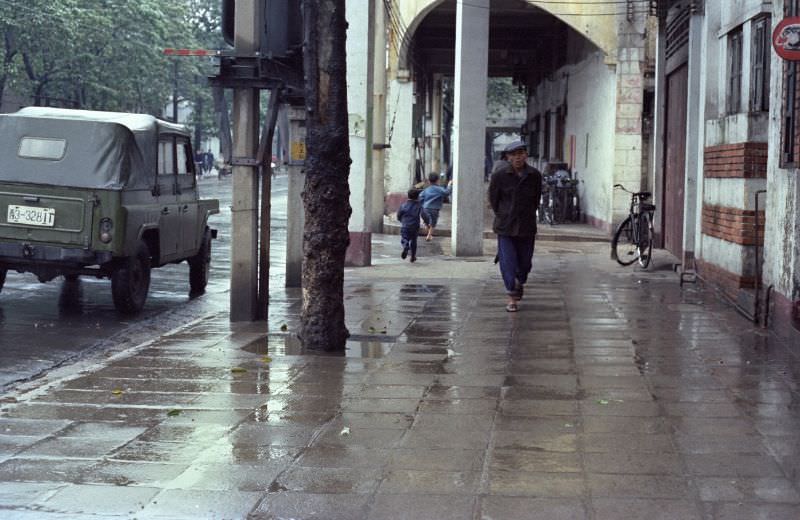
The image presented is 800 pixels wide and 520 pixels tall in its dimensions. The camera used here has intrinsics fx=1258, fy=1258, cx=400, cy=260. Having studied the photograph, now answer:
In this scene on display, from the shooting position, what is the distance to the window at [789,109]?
33.7 ft

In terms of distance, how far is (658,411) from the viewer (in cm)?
742

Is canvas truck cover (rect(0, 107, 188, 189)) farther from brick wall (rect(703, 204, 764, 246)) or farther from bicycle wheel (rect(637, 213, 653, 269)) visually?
bicycle wheel (rect(637, 213, 653, 269))

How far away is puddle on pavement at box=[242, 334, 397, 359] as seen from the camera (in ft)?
31.7

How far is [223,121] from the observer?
12031mm

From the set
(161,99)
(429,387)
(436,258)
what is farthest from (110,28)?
(429,387)

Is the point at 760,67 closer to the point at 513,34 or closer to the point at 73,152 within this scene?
the point at 73,152

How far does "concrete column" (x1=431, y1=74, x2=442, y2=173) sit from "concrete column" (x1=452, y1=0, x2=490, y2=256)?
90.4 ft

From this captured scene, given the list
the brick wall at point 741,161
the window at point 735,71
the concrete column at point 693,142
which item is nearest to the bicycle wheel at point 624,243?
the concrete column at point 693,142

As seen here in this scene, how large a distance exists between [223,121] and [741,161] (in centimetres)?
517

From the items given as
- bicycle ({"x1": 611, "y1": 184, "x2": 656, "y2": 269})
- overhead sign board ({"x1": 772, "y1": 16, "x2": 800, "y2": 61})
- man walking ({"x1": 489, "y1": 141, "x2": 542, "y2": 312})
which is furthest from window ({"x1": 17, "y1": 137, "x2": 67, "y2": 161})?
bicycle ({"x1": 611, "y1": 184, "x2": 656, "y2": 269})

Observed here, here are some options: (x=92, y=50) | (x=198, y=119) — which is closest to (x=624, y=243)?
(x=92, y=50)

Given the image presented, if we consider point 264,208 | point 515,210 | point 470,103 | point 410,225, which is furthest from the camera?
point 470,103

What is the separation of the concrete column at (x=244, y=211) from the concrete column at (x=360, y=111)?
A: 18.4ft

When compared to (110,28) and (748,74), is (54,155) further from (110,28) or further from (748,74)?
(110,28)
